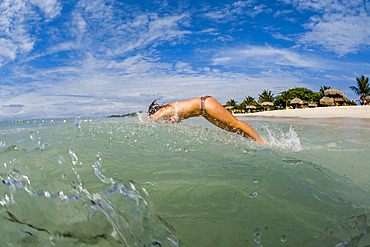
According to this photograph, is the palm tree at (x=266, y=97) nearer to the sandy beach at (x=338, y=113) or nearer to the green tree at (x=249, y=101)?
the green tree at (x=249, y=101)

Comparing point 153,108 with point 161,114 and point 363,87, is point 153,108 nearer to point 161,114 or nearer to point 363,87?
point 161,114

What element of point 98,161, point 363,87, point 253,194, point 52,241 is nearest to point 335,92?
point 363,87

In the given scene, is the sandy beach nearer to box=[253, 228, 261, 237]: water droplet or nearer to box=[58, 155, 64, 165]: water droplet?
box=[253, 228, 261, 237]: water droplet

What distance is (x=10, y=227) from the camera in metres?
1.01

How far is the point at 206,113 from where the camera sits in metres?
4.18

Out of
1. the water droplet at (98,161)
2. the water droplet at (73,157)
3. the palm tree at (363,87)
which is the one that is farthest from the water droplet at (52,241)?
the palm tree at (363,87)

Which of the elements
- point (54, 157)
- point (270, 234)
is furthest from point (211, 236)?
point (54, 157)

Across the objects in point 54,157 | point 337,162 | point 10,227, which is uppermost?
point 54,157

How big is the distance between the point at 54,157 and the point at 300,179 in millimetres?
2147

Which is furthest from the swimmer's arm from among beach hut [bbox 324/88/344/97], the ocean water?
beach hut [bbox 324/88/344/97]

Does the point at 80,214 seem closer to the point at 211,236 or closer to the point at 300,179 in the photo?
the point at 211,236

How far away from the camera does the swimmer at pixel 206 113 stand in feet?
13.4

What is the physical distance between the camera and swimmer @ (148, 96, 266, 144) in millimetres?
4086

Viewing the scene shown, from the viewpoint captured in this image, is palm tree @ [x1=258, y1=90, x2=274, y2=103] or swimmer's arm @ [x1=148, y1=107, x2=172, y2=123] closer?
swimmer's arm @ [x1=148, y1=107, x2=172, y2=123]
